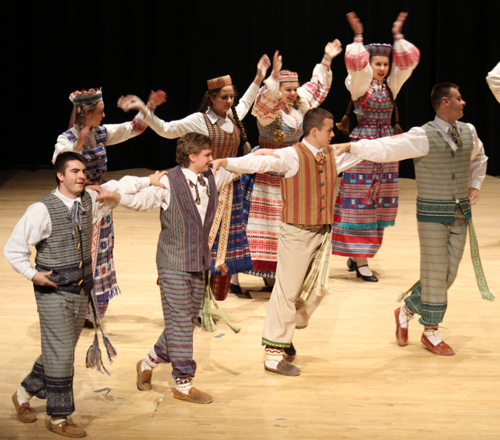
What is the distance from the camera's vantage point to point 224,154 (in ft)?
13.8

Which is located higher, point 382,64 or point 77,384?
point 382,64

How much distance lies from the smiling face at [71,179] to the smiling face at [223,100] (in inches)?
61.0

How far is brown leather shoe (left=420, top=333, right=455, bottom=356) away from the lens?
368cm

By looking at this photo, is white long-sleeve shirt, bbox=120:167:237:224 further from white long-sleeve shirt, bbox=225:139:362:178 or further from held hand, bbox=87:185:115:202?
white long-sleeve shirt, bbox=225:139:362:178

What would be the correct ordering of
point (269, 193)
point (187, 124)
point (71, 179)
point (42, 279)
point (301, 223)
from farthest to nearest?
point (269, 193), point (187, 124), point (301, 223), point (71, 179), point (42, 279)

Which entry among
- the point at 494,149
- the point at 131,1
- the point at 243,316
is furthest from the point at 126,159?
the point at 243,316

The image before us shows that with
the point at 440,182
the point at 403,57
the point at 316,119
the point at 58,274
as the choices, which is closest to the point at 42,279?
the point at 58,274

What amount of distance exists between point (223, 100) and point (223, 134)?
0.20 metres

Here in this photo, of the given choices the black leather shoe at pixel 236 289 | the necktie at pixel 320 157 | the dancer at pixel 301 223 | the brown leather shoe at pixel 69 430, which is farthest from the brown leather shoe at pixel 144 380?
the black leather shoe at pixel 236 289

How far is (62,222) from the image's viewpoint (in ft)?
8.88

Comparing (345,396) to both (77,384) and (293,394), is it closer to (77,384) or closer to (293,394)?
(293,394)

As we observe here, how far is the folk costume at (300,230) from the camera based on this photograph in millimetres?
3305

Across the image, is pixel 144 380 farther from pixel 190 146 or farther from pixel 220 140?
pixel 220 140

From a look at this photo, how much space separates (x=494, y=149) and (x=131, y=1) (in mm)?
4976
